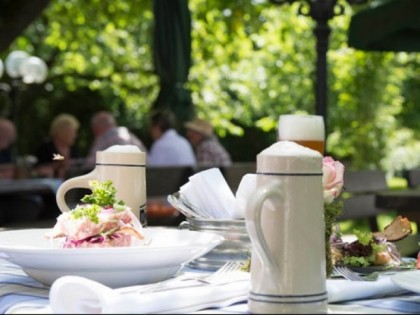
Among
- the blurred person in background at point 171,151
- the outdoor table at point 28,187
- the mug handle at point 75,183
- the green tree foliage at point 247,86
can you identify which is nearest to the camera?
the mug handle at point 75,183

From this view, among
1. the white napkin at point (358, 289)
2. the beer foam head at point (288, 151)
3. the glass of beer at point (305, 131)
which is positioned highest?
the glass of beer at point (305, 131)

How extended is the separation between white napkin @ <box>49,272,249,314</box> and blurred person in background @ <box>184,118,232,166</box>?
6828 millimetres

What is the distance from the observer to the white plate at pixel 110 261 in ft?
4.91

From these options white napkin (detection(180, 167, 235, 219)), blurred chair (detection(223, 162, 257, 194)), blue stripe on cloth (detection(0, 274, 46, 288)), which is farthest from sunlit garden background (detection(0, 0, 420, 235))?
blue stripe on cloth (detection(0, 274, 46, 288))

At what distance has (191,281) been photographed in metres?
1.56

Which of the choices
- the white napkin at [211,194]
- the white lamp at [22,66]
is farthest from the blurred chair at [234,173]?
the white lamp at [22,66]

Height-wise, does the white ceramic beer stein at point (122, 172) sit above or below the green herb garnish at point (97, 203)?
above

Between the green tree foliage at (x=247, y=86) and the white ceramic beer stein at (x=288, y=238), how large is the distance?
41.9 feet

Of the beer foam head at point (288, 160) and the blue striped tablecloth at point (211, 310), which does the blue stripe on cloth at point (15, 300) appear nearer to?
the blue striped tablecloth at point (211, 310)

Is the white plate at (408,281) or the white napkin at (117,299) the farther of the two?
the white plate at (408,281)

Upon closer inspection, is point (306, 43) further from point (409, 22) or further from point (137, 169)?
point (137, 169)

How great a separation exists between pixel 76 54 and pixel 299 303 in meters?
18.0

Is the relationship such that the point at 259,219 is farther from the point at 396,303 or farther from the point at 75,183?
the point at 75,183

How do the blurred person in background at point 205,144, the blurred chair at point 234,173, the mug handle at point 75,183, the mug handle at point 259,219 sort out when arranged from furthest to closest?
the blurred person in background at point 205,144
the blurred chair at point 234,173
the mug handle at point 75,183
the mug handle at point 259,219
